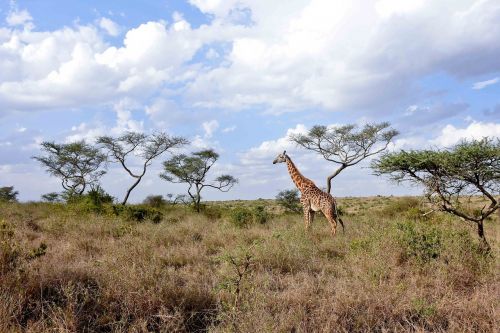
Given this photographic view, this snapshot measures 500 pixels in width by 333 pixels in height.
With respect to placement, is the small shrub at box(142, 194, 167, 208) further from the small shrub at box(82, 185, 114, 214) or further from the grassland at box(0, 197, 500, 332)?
the grassland at box(0, 197, 500, 332)

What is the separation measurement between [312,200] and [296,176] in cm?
157

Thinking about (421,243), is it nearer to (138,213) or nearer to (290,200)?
(138,213)

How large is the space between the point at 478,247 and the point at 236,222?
32.2 feet

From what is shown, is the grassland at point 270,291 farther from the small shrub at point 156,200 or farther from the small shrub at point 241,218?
the small shrub at point 156,200

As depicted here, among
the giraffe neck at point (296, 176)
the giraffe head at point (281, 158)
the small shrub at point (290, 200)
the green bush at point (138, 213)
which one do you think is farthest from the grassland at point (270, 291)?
the small shrub at point (290, 200)

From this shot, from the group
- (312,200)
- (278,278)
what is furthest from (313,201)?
(278,278)

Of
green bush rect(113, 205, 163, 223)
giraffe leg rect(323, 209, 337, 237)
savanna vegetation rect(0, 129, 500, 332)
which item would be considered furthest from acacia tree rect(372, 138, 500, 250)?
green bush rect(113, 205, 163, 223)

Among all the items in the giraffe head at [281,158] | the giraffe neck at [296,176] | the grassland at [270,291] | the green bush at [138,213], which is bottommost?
the grassland at [270,291]

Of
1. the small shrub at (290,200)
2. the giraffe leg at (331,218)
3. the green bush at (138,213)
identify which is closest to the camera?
the giraffe leg at (331,218)

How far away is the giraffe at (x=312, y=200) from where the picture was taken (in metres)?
12.3

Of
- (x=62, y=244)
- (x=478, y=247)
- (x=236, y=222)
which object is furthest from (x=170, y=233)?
(x=478, y=247)

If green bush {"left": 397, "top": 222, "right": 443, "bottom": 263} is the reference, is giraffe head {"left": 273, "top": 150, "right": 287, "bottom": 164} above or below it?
above

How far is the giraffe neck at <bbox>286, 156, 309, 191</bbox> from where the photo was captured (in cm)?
1411

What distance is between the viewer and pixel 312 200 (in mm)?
13203
